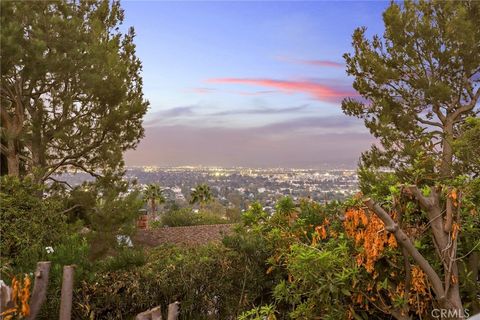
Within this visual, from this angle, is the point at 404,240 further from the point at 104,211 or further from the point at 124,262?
the point at 104,211

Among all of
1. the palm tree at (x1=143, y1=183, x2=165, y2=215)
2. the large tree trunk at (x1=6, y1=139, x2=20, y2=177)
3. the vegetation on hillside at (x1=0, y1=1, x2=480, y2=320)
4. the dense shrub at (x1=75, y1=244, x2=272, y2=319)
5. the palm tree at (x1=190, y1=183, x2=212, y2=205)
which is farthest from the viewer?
the palm tree at (x1=190, y1=183, x2=212, y2=205)

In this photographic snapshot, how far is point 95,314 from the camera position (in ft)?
21.5

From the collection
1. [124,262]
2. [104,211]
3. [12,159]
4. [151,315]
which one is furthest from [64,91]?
[151,315]

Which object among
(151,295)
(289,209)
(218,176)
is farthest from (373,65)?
(218,176)

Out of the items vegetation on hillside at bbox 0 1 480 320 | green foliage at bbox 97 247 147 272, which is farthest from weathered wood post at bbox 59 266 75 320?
green foliage at bbox 97 247 147 272

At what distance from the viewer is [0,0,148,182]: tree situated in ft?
56.9

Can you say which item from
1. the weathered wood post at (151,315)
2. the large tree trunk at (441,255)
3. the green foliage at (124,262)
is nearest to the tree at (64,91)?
the green foliage at (124,262)

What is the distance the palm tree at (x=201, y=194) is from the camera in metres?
51.2

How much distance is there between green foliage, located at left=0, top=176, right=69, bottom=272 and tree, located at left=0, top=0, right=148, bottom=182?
7.67 m

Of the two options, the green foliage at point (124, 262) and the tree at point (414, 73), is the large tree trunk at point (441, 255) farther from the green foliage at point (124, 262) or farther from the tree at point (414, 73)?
the tree at point (414, 73)

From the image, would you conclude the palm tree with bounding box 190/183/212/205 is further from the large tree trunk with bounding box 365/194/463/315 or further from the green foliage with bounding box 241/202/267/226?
the large tree trunk with bounding box 365/194/463/315

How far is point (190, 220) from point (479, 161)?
32.9 m

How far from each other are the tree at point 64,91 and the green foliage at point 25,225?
7.67 m

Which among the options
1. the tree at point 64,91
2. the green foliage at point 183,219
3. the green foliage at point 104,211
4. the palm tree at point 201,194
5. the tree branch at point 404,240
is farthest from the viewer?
the palm tree at point 201,194
